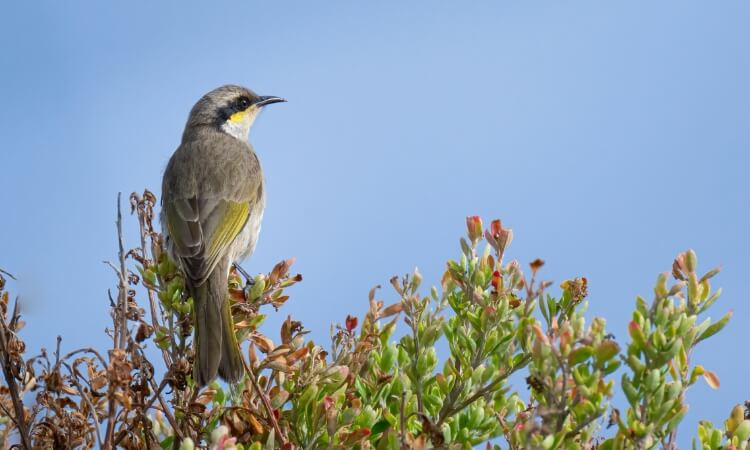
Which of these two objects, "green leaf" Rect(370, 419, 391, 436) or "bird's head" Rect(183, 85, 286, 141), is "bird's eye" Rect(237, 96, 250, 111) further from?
"green leaf" Rect(370, 419, 391, 436)

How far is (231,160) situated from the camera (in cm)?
696

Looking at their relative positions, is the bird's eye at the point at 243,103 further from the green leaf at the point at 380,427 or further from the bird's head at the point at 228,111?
the green leaf at the point at 380,427

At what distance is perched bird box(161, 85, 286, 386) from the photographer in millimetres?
4355

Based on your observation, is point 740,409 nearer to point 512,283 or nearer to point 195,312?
point 512,283

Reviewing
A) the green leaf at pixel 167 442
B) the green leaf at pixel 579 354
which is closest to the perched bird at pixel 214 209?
the green leaf at pixel 167 442

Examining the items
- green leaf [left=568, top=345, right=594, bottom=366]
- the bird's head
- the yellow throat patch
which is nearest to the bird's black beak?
the bird's head

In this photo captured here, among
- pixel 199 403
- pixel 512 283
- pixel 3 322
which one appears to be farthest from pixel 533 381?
pixel 3 322

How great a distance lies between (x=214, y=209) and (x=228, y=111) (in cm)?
226

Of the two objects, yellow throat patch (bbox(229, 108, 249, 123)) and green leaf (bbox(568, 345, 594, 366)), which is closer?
green leaf (bbox(568, 345, 594, 366))

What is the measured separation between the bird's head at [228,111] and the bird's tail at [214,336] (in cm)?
316

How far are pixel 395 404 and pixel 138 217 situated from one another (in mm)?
1685

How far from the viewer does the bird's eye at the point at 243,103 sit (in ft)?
27.6

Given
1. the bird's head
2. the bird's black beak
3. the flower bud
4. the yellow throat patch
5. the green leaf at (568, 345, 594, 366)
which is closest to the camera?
the green leaf at (568, 345, 594, 366)

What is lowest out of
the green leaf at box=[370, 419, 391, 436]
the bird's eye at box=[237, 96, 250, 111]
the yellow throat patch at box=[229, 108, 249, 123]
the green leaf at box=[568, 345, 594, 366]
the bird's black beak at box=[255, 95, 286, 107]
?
the green leaf at box=[568, 345, 594, 366]
